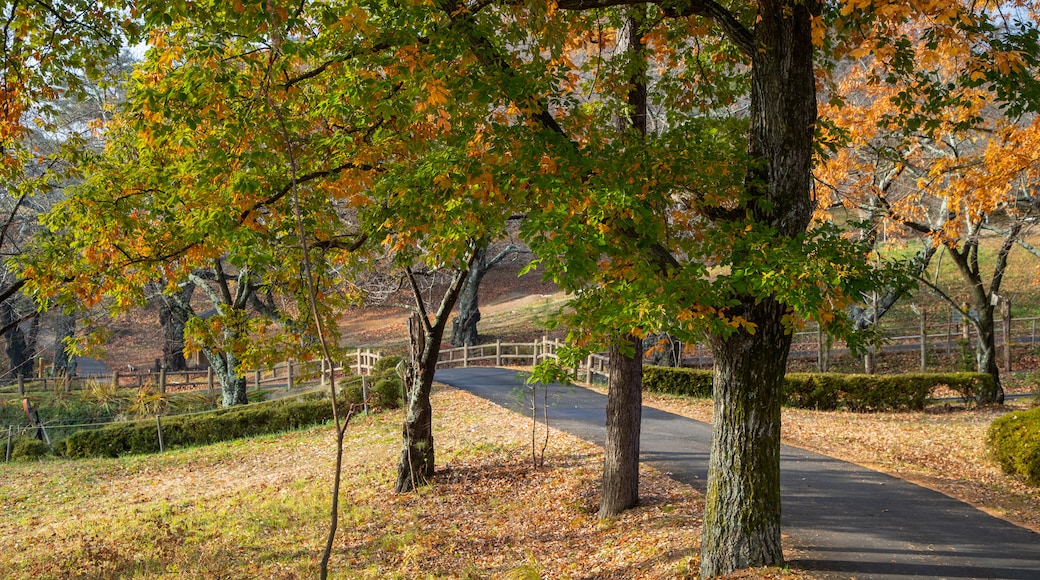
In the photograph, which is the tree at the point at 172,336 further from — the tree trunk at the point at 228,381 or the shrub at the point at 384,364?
the shrub at the point at 384,364

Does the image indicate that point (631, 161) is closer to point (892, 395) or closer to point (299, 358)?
point (299, 358)

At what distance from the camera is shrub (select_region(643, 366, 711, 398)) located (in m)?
19.8

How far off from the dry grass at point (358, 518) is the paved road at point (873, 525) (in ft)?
3.39

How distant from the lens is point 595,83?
9016 mm

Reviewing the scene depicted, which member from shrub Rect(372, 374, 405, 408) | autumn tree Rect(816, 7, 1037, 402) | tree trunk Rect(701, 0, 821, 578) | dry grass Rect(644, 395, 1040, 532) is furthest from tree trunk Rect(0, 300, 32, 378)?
tree trunk Rect(701, 0, 821, 578)

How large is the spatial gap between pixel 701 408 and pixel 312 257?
1114 cm

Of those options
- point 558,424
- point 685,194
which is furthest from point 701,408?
point 685,194

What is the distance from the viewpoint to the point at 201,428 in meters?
19.2

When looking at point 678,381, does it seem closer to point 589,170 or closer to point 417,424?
point 417,424

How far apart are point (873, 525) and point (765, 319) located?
367 cm

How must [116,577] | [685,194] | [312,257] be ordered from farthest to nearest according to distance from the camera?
[312,257] → [116,577] → [685,194]

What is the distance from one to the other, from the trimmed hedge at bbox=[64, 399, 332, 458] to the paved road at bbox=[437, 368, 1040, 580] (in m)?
10.1

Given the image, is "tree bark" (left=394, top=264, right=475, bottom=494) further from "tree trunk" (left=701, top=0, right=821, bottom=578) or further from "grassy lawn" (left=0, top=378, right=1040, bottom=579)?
"tree trunk" (left=701, top=0, right=821, bottom=578)

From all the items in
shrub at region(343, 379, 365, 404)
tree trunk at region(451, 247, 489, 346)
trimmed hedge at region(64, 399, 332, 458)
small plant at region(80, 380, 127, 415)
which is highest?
tree trunk at region(451, 247, 489, 346)
